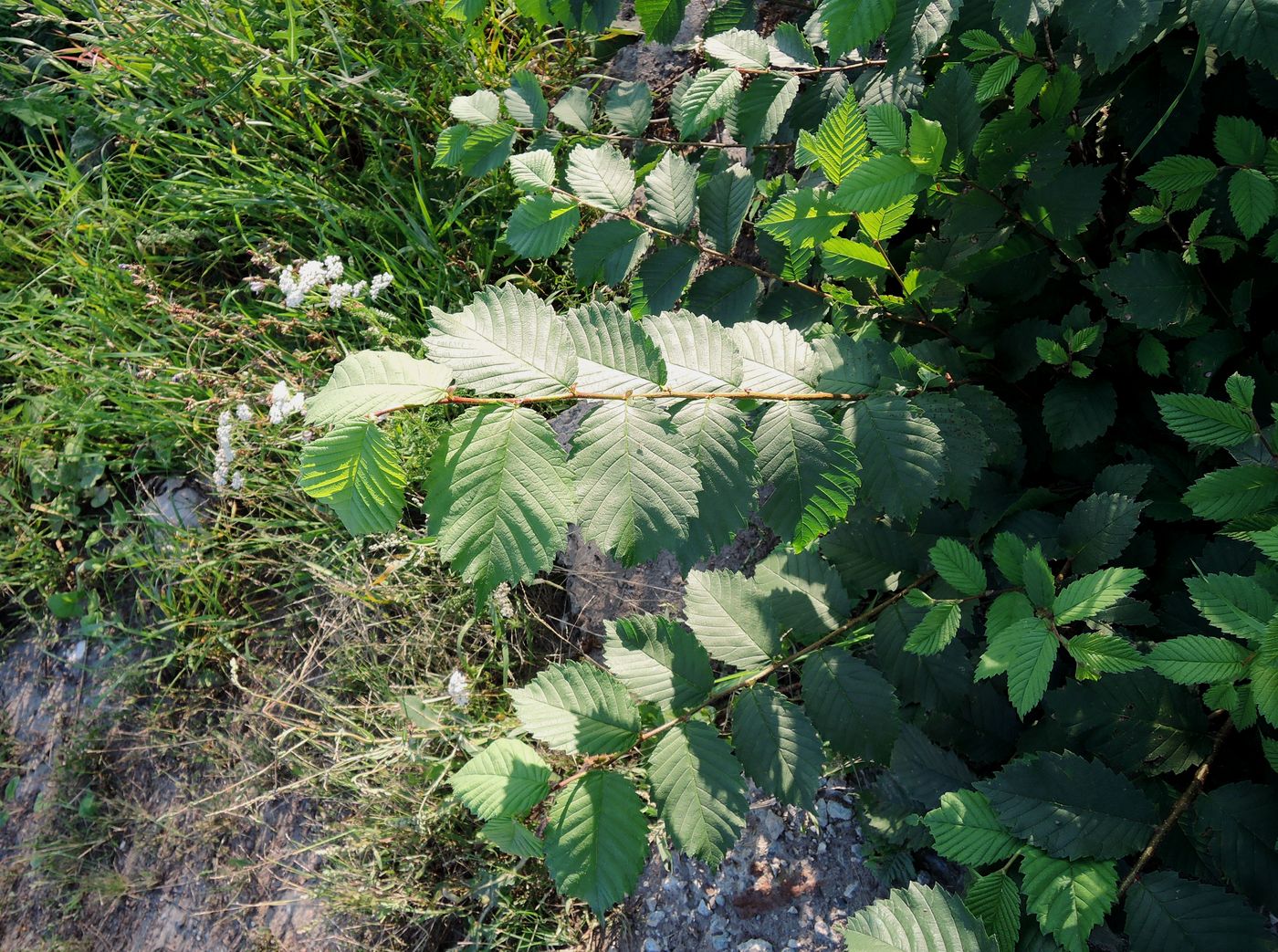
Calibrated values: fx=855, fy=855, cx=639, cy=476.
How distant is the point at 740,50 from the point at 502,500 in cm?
120

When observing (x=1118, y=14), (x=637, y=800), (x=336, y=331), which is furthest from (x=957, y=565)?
(x=336, y=331)

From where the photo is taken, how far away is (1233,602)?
1.15 meters

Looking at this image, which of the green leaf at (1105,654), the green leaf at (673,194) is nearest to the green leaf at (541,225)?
the green leaf at (673,194)

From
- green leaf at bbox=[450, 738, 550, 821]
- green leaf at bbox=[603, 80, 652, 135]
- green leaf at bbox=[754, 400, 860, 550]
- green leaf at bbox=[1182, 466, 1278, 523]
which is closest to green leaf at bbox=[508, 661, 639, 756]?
green leaf at bbox=[450, 738, 550, 821]

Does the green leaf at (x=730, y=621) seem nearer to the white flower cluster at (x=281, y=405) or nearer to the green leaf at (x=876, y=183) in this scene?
the green leaf at (x=876, y=183)

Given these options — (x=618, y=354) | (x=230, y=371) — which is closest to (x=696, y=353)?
(x=618, y=354)

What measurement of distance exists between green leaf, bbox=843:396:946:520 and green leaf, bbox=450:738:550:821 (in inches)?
27.4

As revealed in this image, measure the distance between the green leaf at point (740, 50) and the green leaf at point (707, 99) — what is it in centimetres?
2

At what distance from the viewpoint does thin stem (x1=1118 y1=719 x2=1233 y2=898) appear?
1.21m

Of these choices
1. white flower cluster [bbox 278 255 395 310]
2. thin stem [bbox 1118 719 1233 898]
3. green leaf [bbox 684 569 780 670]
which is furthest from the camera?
white flower cluster [bbox 278 255 395 310]

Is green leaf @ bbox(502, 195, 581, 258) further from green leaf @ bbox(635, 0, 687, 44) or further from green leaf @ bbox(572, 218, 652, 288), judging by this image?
green leaf @ bbox(635, 0, 687, 44)

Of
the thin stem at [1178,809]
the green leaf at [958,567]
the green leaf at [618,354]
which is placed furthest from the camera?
the green leaf at [958,567]

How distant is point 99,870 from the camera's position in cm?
306

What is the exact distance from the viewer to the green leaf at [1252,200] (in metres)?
1.39
